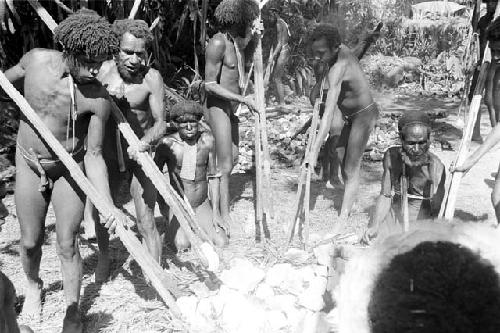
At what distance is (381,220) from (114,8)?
15.8ft

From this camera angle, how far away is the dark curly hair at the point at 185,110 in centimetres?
443

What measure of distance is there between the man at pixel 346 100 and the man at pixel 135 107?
Answer: 4.62 ft

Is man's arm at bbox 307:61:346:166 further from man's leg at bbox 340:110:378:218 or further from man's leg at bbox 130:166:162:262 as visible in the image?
man's leg at bbox 130:166:162:262

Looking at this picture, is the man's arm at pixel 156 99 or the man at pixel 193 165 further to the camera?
the man at pixel 193 165

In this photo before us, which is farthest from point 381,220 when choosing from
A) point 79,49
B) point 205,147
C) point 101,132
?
point 79,49

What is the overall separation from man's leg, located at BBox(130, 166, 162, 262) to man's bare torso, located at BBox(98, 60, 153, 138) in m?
0.45

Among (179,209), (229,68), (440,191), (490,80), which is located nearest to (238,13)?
(229,68)

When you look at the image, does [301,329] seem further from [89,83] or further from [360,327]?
[89,83]

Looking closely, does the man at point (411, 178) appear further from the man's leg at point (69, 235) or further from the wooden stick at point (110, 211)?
the man's leg at point (69, 235)

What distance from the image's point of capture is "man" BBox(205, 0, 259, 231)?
4.61m

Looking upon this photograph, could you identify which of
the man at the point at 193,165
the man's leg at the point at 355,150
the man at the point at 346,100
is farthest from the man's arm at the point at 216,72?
the man's leg at the point at 355,150

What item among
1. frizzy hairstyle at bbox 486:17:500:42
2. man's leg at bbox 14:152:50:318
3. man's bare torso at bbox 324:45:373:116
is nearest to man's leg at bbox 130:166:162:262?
man's leg at bbox 14:152:50:318

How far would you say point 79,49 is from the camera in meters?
3.03

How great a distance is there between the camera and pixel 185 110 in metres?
4.45
